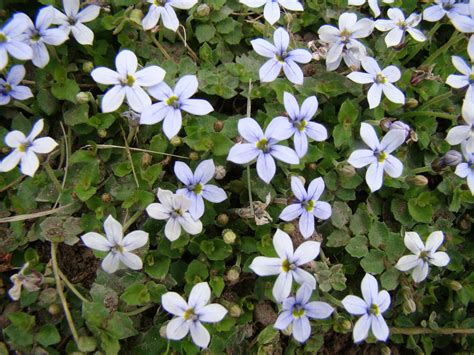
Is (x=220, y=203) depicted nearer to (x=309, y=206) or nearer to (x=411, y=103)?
(x=309, y=206)

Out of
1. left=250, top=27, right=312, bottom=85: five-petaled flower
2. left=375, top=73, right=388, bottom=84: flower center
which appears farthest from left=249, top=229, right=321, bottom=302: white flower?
left=375, top=73, right=388, bottom=84: flower center

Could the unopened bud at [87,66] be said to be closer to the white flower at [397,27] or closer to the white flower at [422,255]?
the white flower at [397,27]

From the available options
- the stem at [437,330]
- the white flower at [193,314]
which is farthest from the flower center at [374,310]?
the white flower at [193,314]

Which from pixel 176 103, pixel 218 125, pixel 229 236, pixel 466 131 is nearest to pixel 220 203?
pixel 229 236

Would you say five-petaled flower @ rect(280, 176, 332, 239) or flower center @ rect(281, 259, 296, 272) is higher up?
five-petaled flower @ rect(280, 176, 332, 239)

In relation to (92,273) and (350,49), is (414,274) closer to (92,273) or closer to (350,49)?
(350,49)

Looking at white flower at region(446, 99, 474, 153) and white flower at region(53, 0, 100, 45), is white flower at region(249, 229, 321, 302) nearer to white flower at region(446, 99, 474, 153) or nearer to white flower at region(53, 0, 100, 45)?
white flower at region(446, 99, 474, 153)
